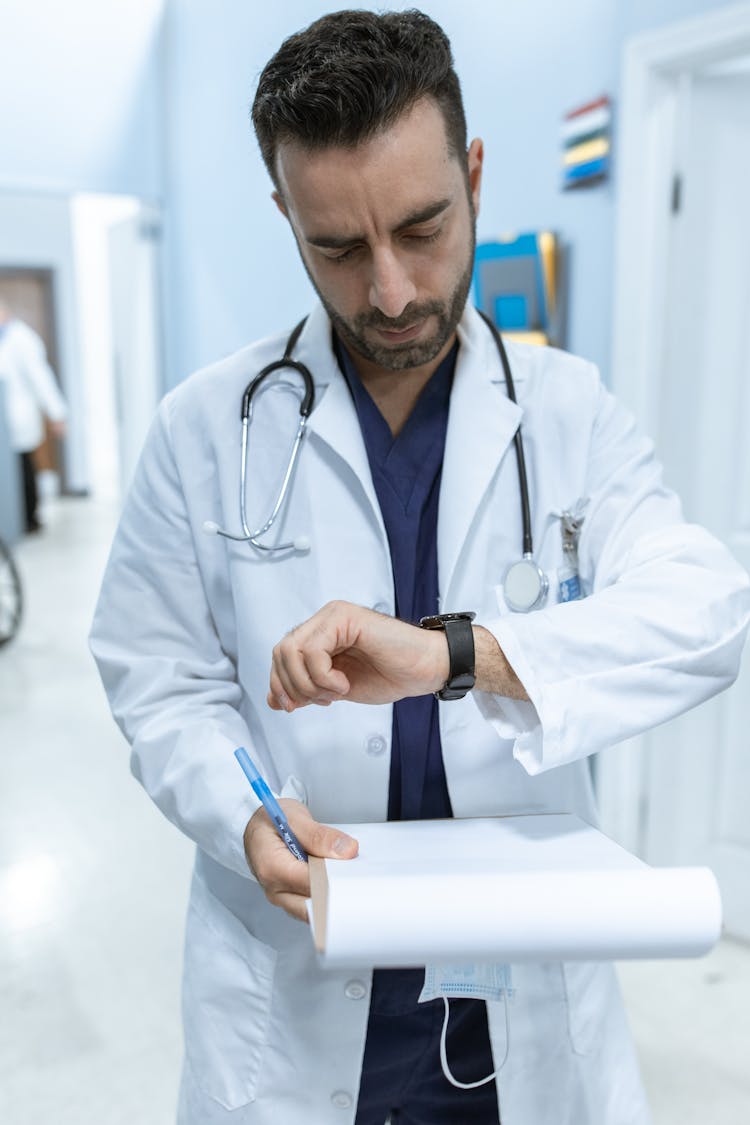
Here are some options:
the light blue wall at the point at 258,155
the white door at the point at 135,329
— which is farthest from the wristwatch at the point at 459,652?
the white door at the point at 135,329

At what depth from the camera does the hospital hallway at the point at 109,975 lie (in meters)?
1.63

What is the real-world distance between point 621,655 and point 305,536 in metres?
0.31

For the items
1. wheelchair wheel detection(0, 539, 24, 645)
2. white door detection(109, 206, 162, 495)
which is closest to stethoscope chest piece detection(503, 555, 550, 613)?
wheelchair wheel detection(0, 539, 24, 645)

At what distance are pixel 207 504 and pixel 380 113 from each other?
374mm

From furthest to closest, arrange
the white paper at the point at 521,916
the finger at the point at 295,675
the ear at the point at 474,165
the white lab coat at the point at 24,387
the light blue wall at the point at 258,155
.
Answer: the white lab coat at the point at 24,387 < the light blue wall at the point at 258,155 < the ear at the point at 474,165 < the finger at the point at 295,675 < the white paper at the point at 521,916

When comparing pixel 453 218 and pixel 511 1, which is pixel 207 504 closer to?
pixel 453 218

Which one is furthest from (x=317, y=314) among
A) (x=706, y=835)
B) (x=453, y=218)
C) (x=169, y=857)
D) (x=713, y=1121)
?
(x=169, y=857)

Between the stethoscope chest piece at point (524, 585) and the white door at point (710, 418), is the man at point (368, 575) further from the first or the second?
the white door at point (710, 418)

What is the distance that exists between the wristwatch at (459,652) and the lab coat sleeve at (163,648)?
230mm

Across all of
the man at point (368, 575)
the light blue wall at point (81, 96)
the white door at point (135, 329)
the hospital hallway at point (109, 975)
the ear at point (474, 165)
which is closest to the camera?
the man at point (368, 575)

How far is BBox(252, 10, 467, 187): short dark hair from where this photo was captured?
0.75 meters

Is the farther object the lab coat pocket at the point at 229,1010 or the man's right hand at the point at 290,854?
the lab coat pocket at the point at 229,1010

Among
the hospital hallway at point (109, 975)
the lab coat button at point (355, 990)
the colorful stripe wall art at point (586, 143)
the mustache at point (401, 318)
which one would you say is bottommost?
the hospital hallway at point (109, 975)

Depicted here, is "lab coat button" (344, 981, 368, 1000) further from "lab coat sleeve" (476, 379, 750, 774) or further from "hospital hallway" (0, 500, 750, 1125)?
"hospital hallway" (0, 500, 750, 1125)
